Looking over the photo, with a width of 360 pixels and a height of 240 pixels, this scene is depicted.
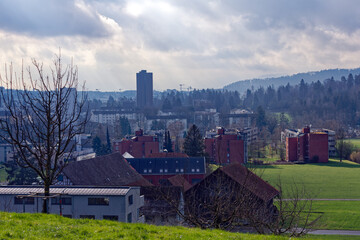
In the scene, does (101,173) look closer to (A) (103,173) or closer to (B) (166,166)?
(A) (103,173)

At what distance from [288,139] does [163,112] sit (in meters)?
67.4

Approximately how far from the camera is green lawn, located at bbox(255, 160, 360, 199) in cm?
4012

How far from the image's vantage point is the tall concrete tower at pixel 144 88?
564 ft

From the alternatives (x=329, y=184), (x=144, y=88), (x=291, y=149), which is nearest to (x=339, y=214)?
(x=329, y=184)

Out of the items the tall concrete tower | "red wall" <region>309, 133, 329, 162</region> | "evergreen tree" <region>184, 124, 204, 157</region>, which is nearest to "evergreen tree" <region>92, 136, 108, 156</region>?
"evergreen tree" <region>184, 124, 204, 157</region>

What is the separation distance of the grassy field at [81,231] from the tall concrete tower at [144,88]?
16088cm

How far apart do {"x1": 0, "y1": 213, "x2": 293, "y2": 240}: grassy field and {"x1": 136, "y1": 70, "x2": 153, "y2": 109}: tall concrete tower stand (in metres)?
161

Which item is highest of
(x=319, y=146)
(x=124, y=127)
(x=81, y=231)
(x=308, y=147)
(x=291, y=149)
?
(x=81, y=231)

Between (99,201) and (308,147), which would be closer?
(99,201)

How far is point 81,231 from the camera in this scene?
25.1ft

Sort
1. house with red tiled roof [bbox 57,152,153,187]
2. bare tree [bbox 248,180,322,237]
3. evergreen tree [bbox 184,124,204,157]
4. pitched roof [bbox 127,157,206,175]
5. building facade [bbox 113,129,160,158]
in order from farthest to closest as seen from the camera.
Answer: building facade [bbox 113,129,160,158] → evergreen tree [bbox 184,124,204,157] → pitched roof [bbox 127,157,206,175] → house with red tiled roof [bbox 57,152,153,187] → bare tree [bbox 248,180,322,237]

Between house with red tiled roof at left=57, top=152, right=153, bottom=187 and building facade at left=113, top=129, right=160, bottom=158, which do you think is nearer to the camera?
house with red tiled roof at left=57, top=152, right=153, bottom=187

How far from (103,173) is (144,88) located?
Answer: 480 ft

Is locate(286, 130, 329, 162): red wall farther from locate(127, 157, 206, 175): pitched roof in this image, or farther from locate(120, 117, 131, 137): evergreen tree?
locate(120, 117, 131, 137): evergreen tree
